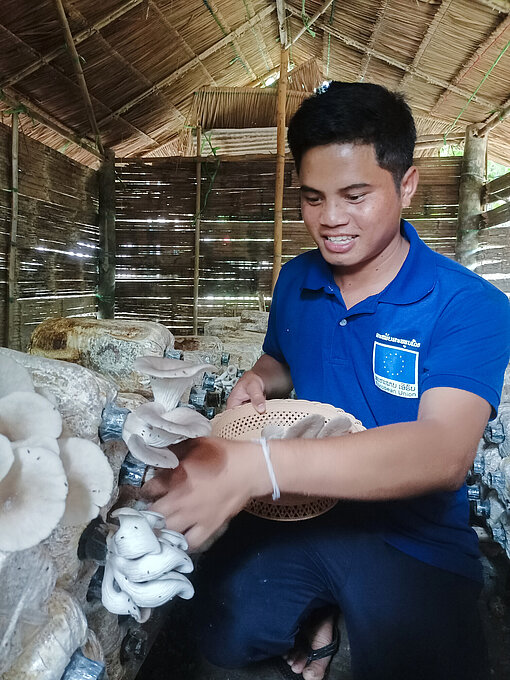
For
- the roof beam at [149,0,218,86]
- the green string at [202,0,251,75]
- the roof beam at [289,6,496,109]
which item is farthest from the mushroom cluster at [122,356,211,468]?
the roof beam at [289,6,496,109]

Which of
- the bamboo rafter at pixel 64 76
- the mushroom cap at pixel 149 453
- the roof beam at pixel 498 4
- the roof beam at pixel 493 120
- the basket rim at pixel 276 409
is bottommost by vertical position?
the basket rim at pixel 276 409

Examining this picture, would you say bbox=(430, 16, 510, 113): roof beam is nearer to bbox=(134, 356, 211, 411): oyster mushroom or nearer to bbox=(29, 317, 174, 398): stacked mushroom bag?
bbox=(29, 317, 174, 398): stacked mushroom bag

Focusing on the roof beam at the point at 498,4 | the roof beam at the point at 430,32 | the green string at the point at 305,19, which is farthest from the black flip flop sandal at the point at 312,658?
the green string at the point at 305,19

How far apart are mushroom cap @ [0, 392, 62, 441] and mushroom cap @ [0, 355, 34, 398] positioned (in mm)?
48

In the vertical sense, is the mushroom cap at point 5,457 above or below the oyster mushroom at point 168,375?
below

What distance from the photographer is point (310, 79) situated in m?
7.36

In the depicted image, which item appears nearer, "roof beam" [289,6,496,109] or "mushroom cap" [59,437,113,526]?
"mushroom cap" [59,437,113,526]

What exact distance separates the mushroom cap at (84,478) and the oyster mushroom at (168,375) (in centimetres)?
15

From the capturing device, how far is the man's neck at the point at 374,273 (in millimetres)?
1604

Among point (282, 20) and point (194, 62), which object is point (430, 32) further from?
point (194, 62)

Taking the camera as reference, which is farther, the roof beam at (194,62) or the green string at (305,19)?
the roof beam at (194,62)

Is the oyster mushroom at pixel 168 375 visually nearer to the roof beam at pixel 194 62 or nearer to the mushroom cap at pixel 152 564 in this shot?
the mushroom cap at pixel 152 564

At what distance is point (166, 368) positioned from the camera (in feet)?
2.92

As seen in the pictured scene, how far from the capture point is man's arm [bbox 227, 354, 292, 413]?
1558 millimetres
